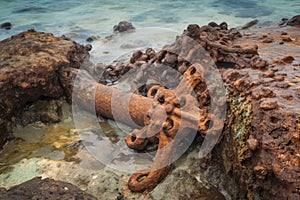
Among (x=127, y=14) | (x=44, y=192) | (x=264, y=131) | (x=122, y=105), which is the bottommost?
(x=127, y=14)

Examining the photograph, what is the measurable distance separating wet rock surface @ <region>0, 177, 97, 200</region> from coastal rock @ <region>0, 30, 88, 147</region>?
4.44ft

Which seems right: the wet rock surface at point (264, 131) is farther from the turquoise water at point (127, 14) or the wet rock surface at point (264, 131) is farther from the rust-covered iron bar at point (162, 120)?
the turquoise water at point (127, 14)

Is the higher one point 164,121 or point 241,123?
point 241,123

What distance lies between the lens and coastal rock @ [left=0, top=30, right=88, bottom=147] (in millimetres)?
3182

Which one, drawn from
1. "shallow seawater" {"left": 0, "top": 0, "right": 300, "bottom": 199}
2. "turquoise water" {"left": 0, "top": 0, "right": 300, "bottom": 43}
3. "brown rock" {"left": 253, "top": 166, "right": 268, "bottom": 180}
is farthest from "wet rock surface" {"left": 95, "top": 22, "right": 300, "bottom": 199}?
"turquoise water" {"left": 0, "top": 0, "right": 300, "bottom": 43}

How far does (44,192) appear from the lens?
1.85 meters

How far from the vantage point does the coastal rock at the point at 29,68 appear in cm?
318

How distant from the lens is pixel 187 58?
3080 millimetres

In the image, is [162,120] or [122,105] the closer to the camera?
[162,120]

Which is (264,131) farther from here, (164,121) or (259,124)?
(164,121)

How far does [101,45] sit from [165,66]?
4132mm

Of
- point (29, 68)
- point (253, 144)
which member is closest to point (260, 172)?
point (253, 144)

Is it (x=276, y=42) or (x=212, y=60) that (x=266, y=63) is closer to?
(x=212, y=60)

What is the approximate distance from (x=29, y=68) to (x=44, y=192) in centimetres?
193
